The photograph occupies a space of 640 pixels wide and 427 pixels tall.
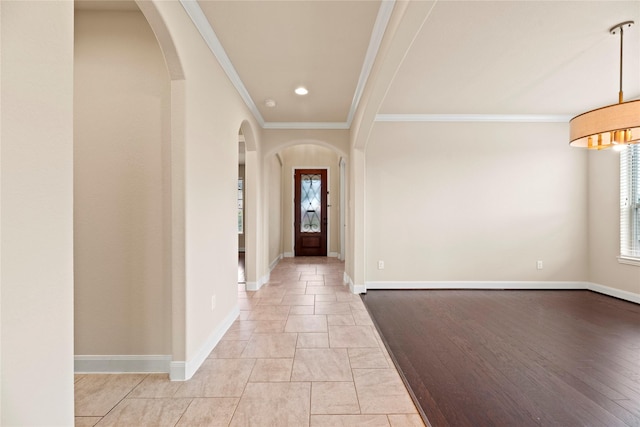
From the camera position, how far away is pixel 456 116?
4523 millimetres

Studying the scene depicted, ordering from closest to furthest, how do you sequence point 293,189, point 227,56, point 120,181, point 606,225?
point 120,181 → point 227,56 → point 606,225 → point 293,189

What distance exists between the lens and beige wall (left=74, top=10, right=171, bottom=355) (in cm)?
218

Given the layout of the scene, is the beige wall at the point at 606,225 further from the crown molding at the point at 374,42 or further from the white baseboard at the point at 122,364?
the white baseboard at the point at 122,364

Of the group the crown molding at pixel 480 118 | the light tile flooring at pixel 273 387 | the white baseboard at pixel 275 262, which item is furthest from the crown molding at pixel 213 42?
the white baseboard at pixel 275 262

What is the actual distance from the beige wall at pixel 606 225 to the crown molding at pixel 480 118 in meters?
0.80

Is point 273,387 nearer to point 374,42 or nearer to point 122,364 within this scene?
point 122,364

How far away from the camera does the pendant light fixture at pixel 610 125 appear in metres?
2.31

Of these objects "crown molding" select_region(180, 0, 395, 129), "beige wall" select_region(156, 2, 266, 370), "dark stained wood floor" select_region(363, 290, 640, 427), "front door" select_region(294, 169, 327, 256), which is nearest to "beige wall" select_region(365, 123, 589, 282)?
"dark stained wood floor" select_region(363, 290, 640, 427)

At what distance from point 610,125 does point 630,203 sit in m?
2.60

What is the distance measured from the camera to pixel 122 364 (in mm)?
2221
